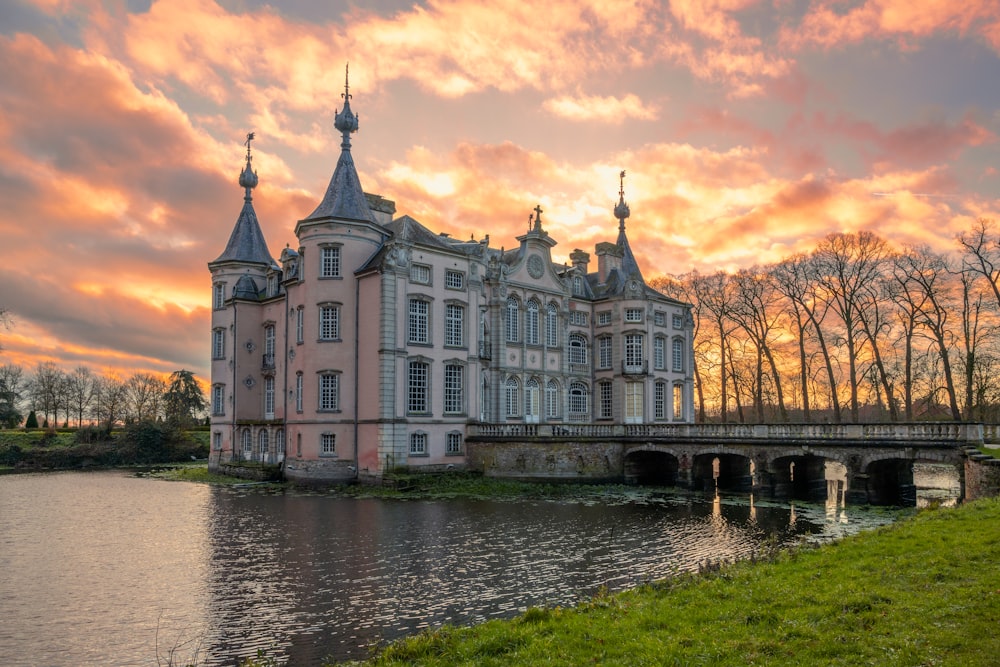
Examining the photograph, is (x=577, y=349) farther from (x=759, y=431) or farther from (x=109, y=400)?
(x=109, y=400)

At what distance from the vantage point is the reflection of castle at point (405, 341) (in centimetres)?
3694

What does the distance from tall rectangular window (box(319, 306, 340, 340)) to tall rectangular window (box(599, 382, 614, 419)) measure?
20.1 metres

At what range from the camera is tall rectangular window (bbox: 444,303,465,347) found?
128ft

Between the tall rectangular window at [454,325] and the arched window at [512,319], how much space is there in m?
4.60

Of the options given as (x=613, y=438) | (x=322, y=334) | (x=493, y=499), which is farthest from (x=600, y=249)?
(x=493, y=499)

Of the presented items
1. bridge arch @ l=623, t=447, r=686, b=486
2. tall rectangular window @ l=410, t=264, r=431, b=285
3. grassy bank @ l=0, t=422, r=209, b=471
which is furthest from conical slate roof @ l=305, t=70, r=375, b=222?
grassy bank @ l=0, t=422, r=209, b=471

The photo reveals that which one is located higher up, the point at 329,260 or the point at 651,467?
the point at 329,260

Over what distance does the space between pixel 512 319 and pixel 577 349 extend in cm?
724

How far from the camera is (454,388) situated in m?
39.1

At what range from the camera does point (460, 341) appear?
39.6 meters

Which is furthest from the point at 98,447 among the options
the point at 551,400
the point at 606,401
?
the point at 606,401

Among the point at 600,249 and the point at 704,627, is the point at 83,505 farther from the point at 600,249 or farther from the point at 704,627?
the point at 600,249

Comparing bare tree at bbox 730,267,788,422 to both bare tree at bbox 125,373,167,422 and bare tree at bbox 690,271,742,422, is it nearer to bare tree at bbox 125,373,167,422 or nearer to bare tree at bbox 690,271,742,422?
bare tree at bbox 690,271,742,422

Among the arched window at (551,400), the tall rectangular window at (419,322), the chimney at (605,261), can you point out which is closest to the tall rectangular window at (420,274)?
the tall rectangular window at (419,322)
